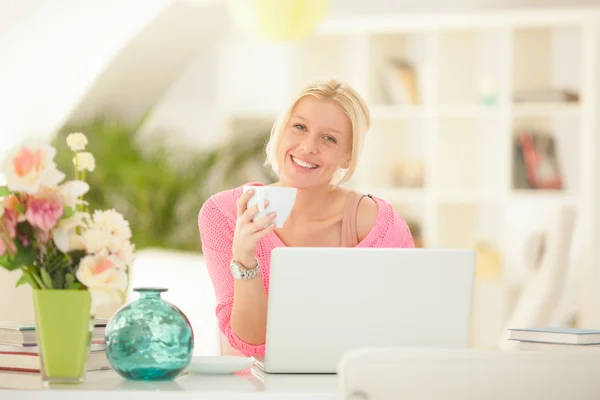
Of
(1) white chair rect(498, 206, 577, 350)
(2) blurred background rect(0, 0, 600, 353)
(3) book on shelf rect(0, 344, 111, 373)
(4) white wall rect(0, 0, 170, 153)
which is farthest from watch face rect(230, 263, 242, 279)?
(4) white wall rect(0, 0, 170, 153)

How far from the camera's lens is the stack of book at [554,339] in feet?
5.90

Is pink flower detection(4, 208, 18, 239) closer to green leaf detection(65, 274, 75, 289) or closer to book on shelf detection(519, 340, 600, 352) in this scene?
green leaf detection(65, 274, 75, 289)

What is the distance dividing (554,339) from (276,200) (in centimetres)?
57

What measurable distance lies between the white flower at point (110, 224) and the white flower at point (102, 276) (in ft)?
0.15

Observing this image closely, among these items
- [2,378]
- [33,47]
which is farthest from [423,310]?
[33,47]

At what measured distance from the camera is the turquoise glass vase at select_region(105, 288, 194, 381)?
159 centimetres

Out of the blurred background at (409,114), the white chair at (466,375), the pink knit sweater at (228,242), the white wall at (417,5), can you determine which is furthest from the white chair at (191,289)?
the white wall at (417,5)

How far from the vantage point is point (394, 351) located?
1.23 metres

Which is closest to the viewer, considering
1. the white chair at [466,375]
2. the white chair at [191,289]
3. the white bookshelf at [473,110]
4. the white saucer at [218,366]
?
the white chair at [466,375]

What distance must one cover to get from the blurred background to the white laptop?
3.52 metres

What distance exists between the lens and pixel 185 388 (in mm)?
1539

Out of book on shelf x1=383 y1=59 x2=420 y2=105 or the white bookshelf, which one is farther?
book on shelf x1=383 y1=59 x2=420 y2=105

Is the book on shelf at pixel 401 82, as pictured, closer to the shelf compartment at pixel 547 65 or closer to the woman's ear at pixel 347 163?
the shelf compartment at pixel 547 65

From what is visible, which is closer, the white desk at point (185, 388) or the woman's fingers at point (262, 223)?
the white desk at point (185, 388)
